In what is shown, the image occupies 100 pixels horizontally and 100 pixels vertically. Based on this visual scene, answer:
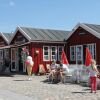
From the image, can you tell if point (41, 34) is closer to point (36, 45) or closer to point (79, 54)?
point (36, 45)

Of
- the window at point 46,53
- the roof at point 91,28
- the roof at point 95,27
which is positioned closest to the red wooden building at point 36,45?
the window at point 46,53

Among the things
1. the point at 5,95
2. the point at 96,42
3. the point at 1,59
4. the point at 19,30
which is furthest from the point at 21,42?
the point at 5,95

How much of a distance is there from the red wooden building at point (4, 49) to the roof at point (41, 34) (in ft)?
11.2

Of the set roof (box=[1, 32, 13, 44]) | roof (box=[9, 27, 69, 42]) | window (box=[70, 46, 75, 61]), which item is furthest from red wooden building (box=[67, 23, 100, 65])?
roof (box=[1, 32, 13, 44])

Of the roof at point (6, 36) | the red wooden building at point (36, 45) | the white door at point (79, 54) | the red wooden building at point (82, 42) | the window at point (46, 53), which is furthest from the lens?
the roof at point (6, 36)

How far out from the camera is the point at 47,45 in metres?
Answer: 29.6

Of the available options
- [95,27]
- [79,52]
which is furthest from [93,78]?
[79,52]

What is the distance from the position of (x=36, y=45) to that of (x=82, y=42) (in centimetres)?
396

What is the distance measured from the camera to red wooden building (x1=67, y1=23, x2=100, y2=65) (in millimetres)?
26081

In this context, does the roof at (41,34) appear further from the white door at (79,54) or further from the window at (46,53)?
the white door at (79,54)

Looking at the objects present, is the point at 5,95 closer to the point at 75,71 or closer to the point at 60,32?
the point at 75,71

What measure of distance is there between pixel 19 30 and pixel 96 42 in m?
8.37

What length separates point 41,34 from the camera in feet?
99.5

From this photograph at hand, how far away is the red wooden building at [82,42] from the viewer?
1027 inches
